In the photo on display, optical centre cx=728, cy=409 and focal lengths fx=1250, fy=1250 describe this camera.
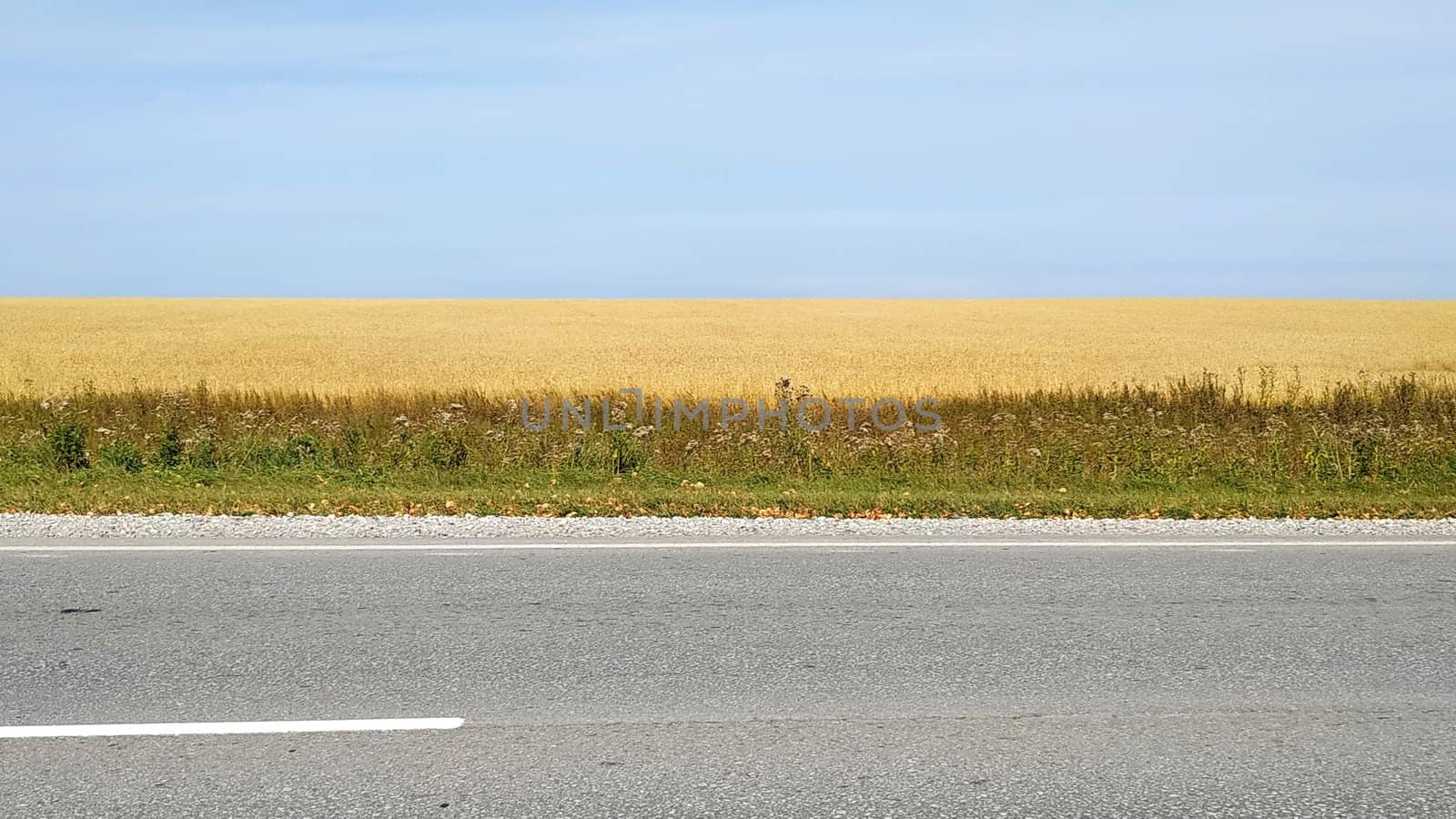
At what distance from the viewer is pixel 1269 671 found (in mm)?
5586

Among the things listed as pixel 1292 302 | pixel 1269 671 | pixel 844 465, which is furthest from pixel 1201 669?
pixel 1292 302

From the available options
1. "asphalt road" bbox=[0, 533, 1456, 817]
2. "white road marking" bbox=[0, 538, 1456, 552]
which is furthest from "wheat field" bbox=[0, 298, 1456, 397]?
Result: "asphalt road" bbox=[0, 533, 1456, 817]

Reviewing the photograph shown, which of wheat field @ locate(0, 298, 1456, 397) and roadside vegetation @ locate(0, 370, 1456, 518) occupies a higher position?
wheat field @ locate(0, 298, 1456, 397)

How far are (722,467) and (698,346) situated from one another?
23729 mm

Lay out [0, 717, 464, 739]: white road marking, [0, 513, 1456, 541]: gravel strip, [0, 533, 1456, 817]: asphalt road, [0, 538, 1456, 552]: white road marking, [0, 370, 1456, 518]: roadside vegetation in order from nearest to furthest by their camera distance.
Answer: [0, 533, 1456, 817]: asphalt road
[0, 717, 464, 739]: white road marking
[0, 538, 1456, 552]: white road marking
[0, 513, 1456, 541]: gravel strip
[0, 370, 1456, 518]: roadside vegetation

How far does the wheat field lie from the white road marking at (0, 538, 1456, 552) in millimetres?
12432

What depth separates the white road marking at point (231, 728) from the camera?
4.73 m

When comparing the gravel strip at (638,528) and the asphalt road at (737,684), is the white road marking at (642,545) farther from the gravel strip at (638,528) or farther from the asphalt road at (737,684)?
the asphalt road at (737,684)

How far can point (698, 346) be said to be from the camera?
1475 inches

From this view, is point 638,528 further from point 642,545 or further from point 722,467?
point 722,467

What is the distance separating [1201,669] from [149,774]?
14.2ft

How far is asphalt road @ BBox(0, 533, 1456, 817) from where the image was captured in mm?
4227

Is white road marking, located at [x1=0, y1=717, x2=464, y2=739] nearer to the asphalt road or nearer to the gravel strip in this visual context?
the asphalt road

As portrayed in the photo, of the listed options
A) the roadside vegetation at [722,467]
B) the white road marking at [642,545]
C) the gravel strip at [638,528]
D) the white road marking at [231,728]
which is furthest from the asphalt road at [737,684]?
the roadside vegetation at [722,467]
